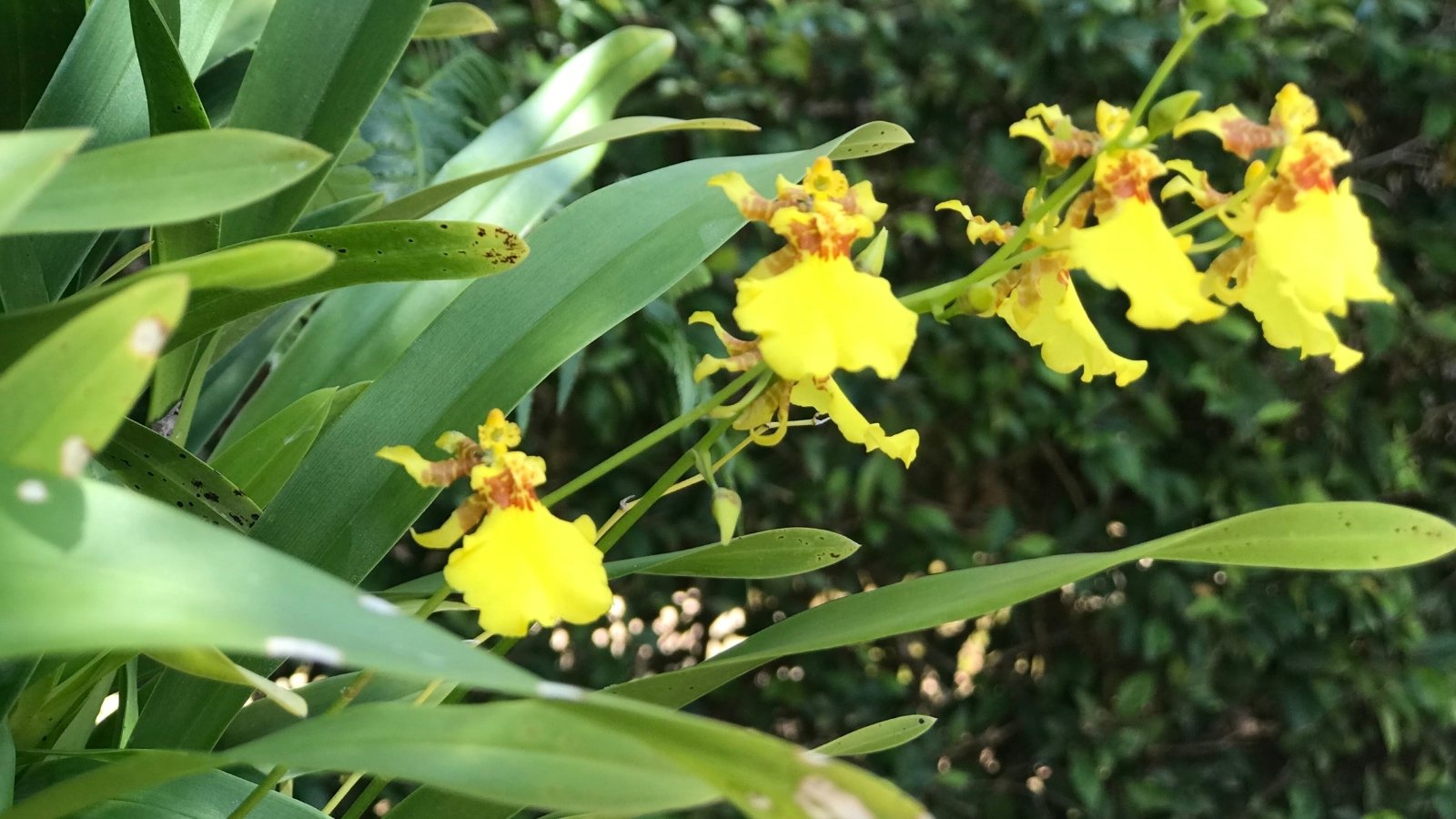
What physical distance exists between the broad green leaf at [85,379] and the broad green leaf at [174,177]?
0.12 feet

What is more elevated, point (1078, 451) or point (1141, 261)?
point (1141, 261)

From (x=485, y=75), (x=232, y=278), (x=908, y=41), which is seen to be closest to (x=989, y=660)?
(x=908, y=41)

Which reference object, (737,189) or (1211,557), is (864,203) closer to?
(737,189)

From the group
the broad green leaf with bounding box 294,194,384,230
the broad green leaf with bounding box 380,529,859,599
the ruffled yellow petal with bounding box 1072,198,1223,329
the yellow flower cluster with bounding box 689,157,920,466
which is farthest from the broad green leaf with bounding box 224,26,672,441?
the ruffled yellow petal with bounding box 1072,198,1223,329

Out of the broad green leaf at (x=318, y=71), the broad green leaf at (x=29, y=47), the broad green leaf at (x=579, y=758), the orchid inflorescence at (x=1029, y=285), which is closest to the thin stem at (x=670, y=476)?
the orchid inflorescence at (x=1029, y=285)

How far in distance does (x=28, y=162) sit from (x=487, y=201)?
39 centimetres

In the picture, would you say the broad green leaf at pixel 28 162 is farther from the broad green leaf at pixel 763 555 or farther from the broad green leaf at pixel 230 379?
the broad green leaf at pixel 230 379

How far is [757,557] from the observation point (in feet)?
1.57

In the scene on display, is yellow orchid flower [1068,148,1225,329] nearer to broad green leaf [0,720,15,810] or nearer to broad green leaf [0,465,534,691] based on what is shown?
broad green leaf [0,465,534,691]

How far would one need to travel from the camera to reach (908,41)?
47.0 inches

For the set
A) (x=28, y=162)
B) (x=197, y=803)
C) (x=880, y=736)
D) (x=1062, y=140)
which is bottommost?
(x=880, y=736)

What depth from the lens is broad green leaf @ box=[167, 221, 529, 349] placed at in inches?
14.5

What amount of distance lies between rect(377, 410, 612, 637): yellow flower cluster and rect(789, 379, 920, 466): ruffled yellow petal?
0.28ft

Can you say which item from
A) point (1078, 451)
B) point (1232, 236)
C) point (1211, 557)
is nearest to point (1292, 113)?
point (1232, 236)
